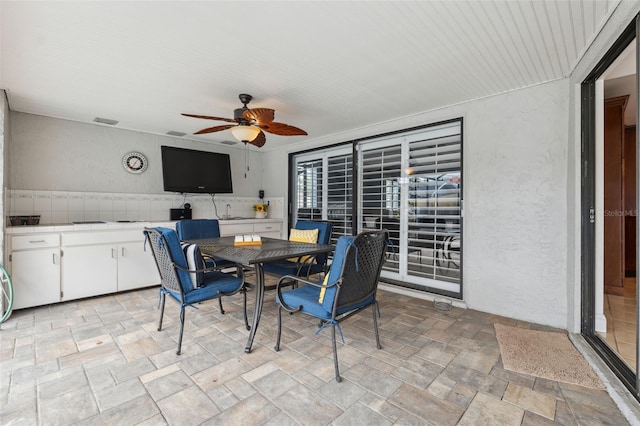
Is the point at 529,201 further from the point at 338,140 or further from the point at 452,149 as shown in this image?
the point at 338,140

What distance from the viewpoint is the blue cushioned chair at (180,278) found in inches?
93.0

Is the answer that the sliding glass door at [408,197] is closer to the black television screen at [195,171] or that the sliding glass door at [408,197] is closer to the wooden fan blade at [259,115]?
the black television screen at [195,171]

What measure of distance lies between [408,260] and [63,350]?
3.75 metres

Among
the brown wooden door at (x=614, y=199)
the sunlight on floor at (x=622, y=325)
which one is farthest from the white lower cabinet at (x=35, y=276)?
the brown wooden door at (x=614, y=199)

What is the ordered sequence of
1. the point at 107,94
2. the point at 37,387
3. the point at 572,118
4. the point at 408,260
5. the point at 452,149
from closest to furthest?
the point at 37,387 < the point at 572,118 < the point at 107,94 < the point at 452,149 < the point at 408,260

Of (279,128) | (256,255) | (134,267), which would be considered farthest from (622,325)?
(134,267)

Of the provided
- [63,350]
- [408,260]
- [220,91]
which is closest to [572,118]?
[408,260]

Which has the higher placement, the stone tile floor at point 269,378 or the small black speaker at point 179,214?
the small black speaker at point 179,214

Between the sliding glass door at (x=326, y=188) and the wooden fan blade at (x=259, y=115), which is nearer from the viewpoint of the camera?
the wooden fan blade at (x=259, y=115)

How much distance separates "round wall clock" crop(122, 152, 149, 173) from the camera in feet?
Answer: 15.0

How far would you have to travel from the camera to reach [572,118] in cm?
271

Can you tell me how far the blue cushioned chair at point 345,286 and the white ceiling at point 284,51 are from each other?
146cm

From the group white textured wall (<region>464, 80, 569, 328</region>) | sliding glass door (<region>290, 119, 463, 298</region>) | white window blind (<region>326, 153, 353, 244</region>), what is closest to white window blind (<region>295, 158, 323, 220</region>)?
sliding glass door (<region>290, 119, 463, 298</region>)

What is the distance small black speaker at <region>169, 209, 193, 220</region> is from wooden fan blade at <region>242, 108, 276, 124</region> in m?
2.71
